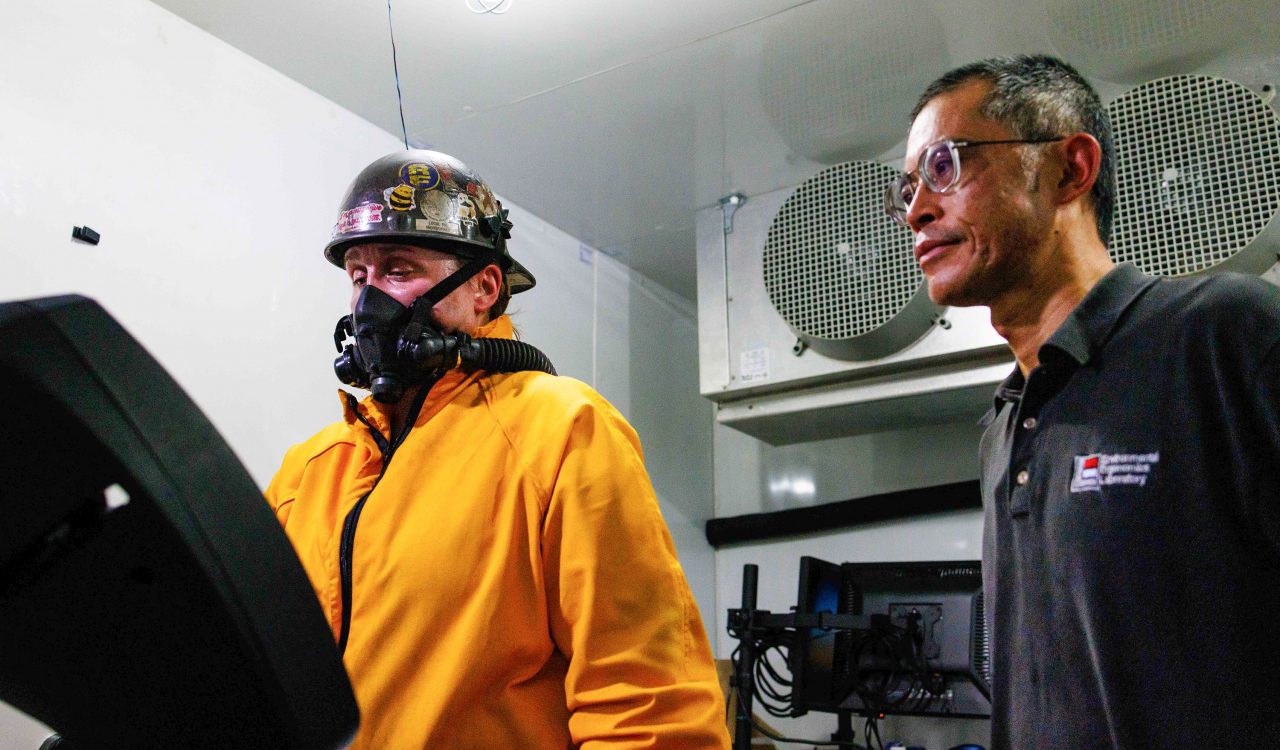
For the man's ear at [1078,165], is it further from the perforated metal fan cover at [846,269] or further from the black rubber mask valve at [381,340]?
the perforated metal fan cover at [846,269]

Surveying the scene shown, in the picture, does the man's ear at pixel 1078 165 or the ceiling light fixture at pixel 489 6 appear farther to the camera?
the ceiling light fixture at pixel 489 6

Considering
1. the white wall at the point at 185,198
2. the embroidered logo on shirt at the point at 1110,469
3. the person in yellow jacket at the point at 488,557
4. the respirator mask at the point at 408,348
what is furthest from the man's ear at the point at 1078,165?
the white wall at the point at 185,198

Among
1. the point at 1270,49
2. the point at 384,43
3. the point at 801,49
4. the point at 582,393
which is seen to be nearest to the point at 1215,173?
the point at 1270,49

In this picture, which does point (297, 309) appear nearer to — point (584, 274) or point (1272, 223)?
point (584, 274)

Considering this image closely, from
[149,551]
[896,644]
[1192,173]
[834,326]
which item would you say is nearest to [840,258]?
[834,326]

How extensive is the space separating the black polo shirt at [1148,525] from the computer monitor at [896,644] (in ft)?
5.60

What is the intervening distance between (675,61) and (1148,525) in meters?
2.10

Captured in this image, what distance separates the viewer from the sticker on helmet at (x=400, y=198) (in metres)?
1.59

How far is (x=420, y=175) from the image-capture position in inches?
65.2

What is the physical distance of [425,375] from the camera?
151cm

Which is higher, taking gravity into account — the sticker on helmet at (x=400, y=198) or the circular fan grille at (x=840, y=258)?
the circular fan grille at (x=840, y=258)

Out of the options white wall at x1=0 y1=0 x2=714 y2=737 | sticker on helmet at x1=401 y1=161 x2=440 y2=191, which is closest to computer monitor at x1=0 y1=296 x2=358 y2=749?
sticker on helmet at x1=401 y1=161 x2=440 y2=191

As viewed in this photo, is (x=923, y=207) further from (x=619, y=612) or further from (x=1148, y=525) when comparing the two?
(x=619, y=612)

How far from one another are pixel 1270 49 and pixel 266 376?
280cm
